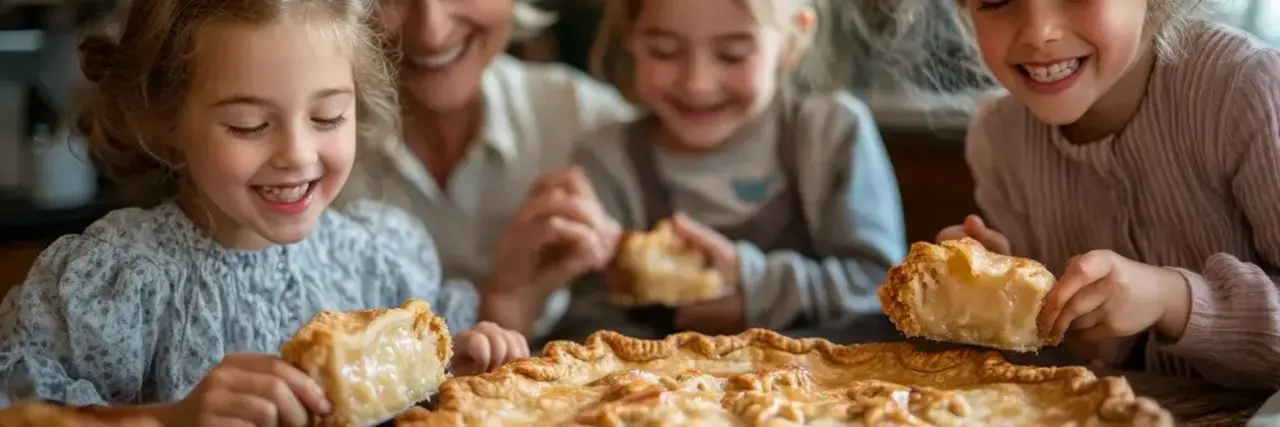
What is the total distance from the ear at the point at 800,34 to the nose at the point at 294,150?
58cm

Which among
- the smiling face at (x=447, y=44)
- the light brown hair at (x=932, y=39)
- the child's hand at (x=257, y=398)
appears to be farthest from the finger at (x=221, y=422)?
the light brown hair at (x=932, y=39)

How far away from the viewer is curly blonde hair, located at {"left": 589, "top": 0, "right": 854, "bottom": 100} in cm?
123

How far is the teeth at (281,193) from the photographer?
86 centimetres

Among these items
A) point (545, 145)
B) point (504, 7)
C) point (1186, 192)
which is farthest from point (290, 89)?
point (1186, 192)

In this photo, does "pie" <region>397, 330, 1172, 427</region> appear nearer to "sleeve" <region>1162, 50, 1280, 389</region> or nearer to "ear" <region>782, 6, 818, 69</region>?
"sleeve" <region>1162, 50, 1280, 389</region>

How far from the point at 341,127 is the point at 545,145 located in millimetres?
515

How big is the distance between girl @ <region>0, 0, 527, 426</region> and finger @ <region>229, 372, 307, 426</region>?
3cm

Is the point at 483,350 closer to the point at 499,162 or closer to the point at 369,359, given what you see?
the point at 369,359

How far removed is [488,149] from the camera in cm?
131

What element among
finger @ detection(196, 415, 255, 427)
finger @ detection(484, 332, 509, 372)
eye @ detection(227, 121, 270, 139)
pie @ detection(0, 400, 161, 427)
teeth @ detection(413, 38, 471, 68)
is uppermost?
teeth @ detection(413, 38, 471, 68)

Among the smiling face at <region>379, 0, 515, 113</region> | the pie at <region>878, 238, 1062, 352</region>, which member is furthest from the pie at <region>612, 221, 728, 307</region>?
the pie at <region>878, 238, 1062, 352</region>

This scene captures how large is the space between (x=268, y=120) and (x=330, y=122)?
46 millimetres

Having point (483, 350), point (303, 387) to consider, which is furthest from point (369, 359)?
point (483, 350)

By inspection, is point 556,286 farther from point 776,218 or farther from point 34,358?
point 34,358
